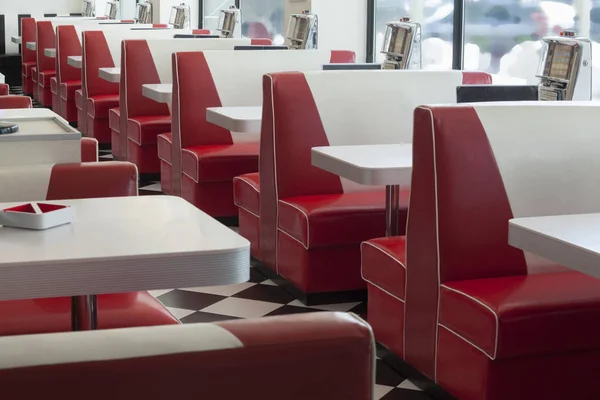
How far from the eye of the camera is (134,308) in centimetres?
236

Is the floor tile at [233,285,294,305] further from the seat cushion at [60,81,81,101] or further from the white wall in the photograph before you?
the white wall

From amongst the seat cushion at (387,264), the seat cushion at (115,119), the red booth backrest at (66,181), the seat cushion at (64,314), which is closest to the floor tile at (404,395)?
the seat cushion at (387,264)

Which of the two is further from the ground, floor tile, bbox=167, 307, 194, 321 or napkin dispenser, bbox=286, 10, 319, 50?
napkin dispenser, bbox=286, 10, 319, 50

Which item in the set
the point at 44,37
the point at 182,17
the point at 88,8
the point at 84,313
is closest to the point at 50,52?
the point at 44,37

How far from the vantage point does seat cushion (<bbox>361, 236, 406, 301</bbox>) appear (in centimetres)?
307

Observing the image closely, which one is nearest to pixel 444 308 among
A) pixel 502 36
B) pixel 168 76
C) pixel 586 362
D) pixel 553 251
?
pixel 586 362

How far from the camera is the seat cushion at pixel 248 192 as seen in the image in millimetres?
4379

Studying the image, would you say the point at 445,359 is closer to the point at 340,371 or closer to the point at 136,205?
the point at 136,205

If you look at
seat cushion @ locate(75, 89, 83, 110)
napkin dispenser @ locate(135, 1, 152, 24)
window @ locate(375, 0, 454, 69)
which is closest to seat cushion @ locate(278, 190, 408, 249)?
window @ locate(375, 0, 454, 69)

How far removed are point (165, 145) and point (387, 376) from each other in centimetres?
301

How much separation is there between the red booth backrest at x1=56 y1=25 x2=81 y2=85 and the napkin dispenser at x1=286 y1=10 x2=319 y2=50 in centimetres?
289

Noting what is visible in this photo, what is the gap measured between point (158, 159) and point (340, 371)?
18.5ft

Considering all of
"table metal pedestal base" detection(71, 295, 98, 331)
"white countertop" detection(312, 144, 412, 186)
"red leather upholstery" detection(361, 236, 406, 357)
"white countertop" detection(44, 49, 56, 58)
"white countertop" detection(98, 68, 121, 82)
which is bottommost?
"red leather upholstery" detection(361, 236, 406, 357)

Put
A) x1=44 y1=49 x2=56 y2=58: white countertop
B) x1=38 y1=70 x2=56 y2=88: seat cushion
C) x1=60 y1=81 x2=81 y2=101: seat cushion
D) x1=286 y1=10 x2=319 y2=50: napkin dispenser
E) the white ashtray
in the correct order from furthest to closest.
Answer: x1=38 y1=70 x2=56 y2=88: seat cushion → x1=44 y1=49 x2=56 y2=58: white countertop → x1=60 y1=81 x2=81 y2=101: seat cushion → x1=286 y1=10 x2=319 y2=50: napkin dispenser → the white ashtray
